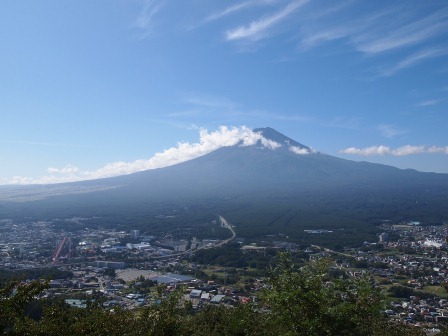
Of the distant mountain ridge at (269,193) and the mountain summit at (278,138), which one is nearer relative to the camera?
the distant mountain ridge at (269,193)

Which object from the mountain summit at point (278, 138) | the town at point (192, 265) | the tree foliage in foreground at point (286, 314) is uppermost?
the mountain summit at point (278, 138)

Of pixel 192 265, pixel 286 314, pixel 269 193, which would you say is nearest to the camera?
pixel 286 314

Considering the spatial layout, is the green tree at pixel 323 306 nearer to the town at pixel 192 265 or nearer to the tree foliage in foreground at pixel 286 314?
the tree foliage in foreground at pixel 286 314

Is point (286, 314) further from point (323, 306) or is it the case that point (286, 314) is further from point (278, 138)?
point (278, 138)

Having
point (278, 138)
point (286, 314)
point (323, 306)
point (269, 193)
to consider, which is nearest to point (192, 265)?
point (286, 314)

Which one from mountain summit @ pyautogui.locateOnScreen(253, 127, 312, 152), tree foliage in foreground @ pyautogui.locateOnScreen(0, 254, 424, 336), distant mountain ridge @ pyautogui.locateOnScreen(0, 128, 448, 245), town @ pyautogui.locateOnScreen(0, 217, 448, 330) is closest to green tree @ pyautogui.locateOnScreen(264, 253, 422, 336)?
tree foliage in foreground @ pyautogui.locateOnScreen(0, 254, 424, 336)

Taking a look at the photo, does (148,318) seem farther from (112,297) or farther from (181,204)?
(181,204)

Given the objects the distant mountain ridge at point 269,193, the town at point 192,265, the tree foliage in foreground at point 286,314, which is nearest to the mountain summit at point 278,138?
the distant mountain ridge at point 269,193

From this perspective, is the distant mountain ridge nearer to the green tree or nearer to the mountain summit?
the mountain summit

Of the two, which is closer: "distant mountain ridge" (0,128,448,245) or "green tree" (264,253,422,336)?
"green tree" (264,253,422,336)

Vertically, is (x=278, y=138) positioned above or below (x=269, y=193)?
above

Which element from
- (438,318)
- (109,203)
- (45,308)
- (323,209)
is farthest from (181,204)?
(45,308)
